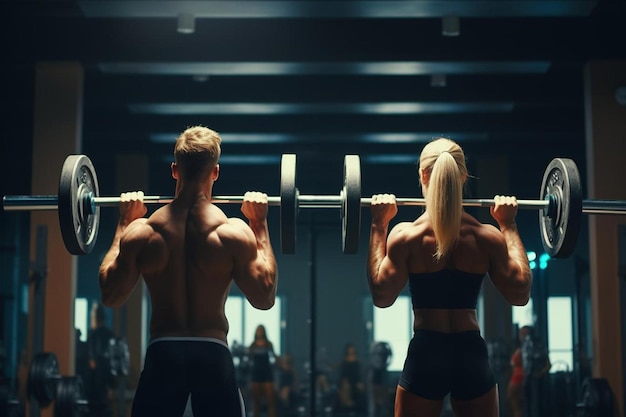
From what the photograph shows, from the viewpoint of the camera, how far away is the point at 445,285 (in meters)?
3.05

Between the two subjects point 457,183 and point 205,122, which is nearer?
point 457,183

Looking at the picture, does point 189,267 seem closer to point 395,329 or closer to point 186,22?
point 186,22

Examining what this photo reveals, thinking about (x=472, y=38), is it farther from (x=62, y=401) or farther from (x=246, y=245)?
(x=246, y=245)

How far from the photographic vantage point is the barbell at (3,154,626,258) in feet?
10.9

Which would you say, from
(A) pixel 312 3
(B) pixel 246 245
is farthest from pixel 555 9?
Answer: (B) pixel 246 245

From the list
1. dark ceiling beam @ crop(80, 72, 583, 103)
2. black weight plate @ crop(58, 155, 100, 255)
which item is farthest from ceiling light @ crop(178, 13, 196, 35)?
black weight plate @ crop(58, 155, 100, 255)

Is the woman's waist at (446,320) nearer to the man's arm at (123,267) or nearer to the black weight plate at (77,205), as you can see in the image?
the man's arm at (123,267)

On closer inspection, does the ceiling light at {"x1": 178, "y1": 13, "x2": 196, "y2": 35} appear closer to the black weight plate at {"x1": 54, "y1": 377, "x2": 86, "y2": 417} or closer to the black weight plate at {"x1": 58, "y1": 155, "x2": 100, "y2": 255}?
the black weight plate at {"x1": 54, "y1": 377, "x2": 86, "y2": 417}

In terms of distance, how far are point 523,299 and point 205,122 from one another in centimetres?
666

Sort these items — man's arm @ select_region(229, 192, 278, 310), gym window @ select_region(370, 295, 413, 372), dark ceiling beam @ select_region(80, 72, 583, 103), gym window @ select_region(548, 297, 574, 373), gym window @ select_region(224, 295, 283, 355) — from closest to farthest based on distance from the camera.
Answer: man's arm @ select_region(229, 192, 278, 310) → dark ceiling beam @ select_region(80, 72, 583, 103) → gym window @ select_region(548, 297, 574, 373) → gym window @ select_region(224, 295, 283, 355) → gym window @ select_region(370, 295, 413, 372)

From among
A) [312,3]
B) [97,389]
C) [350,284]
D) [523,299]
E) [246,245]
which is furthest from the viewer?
[350,284]

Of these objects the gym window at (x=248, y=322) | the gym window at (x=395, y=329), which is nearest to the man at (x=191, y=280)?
the gym window at (x=248, y=322)

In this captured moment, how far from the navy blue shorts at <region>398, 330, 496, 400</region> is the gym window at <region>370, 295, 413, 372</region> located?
780 cm

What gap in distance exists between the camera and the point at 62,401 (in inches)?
→ 255
